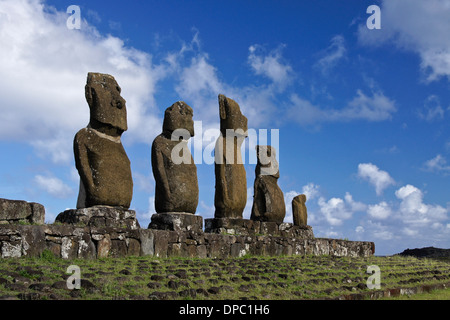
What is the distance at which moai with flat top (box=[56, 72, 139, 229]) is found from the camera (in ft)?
34.2

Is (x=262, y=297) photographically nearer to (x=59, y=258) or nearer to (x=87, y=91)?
(x=59, y=258)

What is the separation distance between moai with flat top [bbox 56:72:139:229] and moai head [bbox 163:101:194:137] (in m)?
1.26

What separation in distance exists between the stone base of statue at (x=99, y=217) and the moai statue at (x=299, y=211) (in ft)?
26.3

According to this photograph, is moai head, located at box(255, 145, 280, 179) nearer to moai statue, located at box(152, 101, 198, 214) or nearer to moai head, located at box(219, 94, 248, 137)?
moai head, located at box(219, 94, 248, 137)

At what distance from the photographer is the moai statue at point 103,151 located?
10531mm

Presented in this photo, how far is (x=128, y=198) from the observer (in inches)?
436

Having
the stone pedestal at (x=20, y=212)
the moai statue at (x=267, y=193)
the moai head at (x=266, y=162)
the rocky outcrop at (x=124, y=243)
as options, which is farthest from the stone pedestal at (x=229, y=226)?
the stone pedestal at (x=20, y=212)

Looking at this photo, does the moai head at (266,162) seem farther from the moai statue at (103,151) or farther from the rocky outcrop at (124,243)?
the moai statue at (103,151)

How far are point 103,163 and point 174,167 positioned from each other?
183 cm

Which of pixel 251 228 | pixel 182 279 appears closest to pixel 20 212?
pixel 182 279

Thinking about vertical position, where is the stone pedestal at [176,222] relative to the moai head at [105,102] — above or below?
below

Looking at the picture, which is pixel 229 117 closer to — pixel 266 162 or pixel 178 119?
pixel 266 162

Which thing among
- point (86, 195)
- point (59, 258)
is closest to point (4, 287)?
point (59, 258)

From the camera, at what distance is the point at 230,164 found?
14352 millimetres
